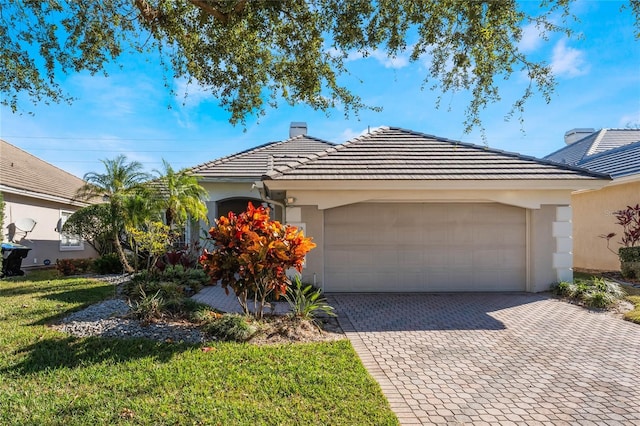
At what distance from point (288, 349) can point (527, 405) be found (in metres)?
3.08

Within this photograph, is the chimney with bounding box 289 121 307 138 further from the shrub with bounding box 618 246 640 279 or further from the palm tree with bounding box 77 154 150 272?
the shrub with bounding box 618 246 640 279

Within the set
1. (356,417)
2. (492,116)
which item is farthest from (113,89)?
(356,417)

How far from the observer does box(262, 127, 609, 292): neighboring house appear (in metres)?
9.40

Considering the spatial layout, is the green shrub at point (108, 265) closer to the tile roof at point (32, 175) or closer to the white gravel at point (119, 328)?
the tile roof at point (32, 175)

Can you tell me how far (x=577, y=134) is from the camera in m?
24.5

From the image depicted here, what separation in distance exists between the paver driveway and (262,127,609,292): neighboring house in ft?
4.28

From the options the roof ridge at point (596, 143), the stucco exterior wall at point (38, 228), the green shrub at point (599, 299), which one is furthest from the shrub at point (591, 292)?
the stucco exterior wall at point (38, 228)

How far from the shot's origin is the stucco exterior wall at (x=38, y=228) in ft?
47.2

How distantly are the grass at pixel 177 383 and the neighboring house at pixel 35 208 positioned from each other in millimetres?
10786

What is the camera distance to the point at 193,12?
7.16 m

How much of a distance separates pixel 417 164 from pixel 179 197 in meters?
7.61

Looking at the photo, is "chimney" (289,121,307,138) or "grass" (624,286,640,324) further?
"chimney" (289,121,307,138)

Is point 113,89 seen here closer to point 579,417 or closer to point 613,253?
point 579,417

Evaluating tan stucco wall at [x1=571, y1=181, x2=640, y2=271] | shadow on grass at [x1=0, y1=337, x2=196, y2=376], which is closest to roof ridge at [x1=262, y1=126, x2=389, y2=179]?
shadow on grass at [x1=0, y1=337, x2=196, y2=376]
